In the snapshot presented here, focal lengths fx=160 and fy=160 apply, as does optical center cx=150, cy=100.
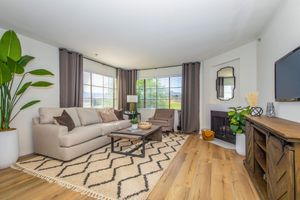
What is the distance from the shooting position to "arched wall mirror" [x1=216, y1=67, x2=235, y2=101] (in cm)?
413

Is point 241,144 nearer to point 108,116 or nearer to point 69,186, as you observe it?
point 69,186

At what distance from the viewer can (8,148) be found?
2396mm

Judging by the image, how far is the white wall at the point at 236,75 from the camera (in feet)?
11.3

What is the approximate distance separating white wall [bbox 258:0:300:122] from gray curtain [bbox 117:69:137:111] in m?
4.07

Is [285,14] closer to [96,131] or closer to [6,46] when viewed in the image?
[96,131]

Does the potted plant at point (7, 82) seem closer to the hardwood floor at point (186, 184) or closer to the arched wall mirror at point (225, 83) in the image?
the hardwood floor at point (186, 184)

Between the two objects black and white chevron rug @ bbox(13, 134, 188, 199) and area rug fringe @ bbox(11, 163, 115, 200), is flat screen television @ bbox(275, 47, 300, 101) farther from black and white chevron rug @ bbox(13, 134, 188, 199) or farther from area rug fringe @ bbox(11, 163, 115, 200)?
area rug fringe @ bbox(11, 163, 115, 200)

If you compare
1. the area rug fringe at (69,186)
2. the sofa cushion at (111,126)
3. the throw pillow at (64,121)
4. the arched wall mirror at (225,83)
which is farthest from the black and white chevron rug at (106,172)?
the arched wall mirror at (225,83)

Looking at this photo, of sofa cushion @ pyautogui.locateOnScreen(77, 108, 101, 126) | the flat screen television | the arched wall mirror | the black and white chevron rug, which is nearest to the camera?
the flat screen television

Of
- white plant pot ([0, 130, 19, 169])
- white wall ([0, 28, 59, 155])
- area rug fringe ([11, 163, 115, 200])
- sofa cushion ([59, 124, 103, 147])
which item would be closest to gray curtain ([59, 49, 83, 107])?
white wall ([0, 28, 59, 155])

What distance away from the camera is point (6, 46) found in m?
2.30

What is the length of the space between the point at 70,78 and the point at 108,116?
4.42ft

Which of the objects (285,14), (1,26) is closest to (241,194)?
(285,14)

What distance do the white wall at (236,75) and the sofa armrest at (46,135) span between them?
372cm
